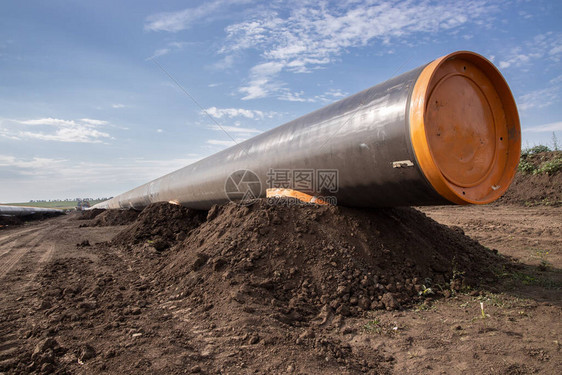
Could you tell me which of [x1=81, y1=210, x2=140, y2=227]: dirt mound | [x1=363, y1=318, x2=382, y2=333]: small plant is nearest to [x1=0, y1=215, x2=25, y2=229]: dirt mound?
[x1=81, y1=210, x2=140, y2=227]: dirt mound

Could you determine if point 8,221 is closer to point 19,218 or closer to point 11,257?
point 19,218

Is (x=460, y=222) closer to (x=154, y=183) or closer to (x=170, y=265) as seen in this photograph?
(x=170, y=265)

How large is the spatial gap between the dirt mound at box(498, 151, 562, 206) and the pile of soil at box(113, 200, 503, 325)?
7.50m

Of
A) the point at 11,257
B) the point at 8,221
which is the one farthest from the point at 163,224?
the point at 8,221

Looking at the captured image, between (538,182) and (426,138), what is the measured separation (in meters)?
11.2

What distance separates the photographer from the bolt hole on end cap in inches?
112

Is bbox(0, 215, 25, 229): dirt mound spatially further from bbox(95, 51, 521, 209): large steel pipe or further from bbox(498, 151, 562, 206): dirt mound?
bbox(498, 151, 562, 206): dirt mound

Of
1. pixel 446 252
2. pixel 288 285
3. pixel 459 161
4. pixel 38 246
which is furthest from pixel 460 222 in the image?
pixel 38 246

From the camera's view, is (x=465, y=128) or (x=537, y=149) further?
(x=537, y=149)

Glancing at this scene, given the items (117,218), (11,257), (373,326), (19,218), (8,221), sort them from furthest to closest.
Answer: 1. (19,218)
2. (8,221)
3. (117,218)
4. (11,257)
5. (373,326)

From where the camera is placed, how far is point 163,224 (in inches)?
330

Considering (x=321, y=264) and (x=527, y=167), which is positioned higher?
(x=527, y=167)

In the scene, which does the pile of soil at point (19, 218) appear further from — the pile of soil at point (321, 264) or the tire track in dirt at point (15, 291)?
the pile of soil at point (321, 264)

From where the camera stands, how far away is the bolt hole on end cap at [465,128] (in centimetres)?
284
